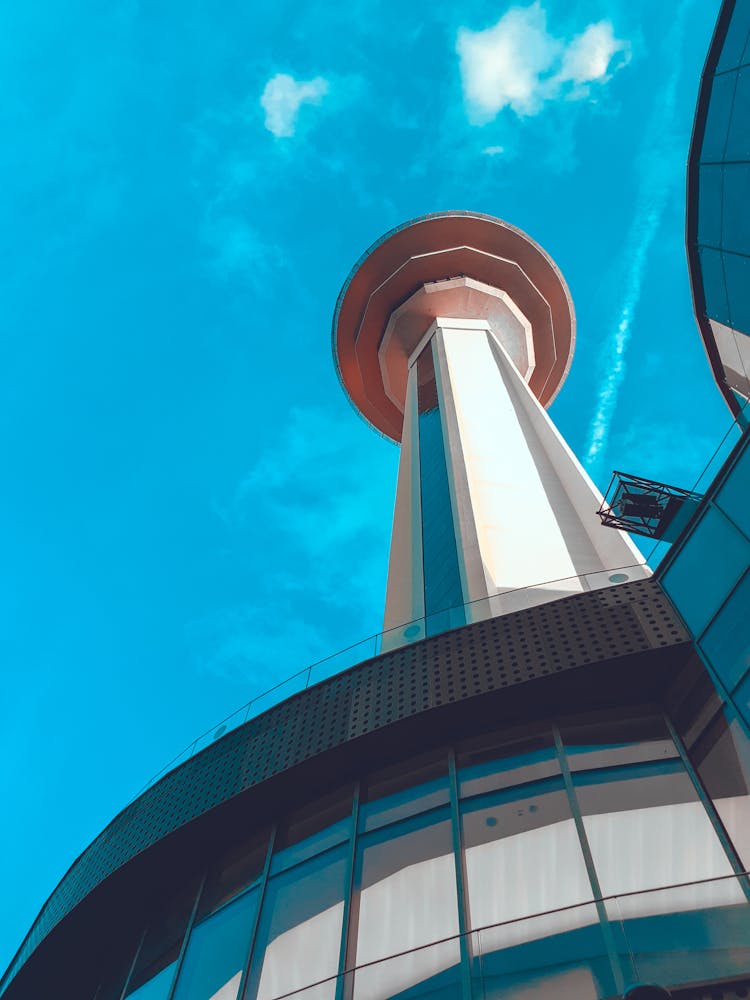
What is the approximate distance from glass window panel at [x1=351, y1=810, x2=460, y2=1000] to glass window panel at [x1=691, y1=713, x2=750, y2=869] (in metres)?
3.23

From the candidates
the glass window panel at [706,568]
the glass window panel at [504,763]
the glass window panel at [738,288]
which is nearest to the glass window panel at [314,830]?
the glass window panel at [504,763]

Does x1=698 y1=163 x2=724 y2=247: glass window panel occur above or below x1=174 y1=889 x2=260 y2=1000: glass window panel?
above

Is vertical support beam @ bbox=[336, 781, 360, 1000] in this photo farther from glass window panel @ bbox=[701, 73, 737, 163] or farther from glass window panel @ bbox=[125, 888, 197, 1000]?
glass window panel @ bbox=[701, 73, 737, 163]

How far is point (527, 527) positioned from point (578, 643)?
968 cm

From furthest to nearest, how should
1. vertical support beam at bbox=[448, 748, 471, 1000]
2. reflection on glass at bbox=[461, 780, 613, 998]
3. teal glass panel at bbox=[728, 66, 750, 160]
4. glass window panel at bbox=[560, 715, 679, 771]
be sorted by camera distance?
teal glass panel at bbox=[728, 66, 750, 160] < glass window panel at bbox=[560, 715, 679, 771] < vertical support beam at bbox=[448, 748, 471, 1000] < reflection on glass at bbox=[461, 780, 613, 998]

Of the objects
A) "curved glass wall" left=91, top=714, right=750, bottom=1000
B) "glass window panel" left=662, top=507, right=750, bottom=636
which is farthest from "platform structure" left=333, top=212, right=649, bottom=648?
"curved glass wall" left=91, top=714, right=750, bottom=1000

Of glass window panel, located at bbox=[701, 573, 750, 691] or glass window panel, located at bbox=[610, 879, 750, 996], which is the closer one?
glass window panel, located at bbox=[610, 879, 750, 996]

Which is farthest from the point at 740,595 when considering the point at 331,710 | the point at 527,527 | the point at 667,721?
the point at 527,527

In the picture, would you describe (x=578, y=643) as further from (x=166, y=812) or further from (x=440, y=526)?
(x=440, y=526)

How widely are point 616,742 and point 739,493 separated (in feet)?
12.0

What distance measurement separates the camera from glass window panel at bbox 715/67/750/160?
1364cm

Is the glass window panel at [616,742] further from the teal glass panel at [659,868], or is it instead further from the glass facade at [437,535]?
the glass facade at [437,535]

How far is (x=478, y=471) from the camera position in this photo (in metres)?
24.3

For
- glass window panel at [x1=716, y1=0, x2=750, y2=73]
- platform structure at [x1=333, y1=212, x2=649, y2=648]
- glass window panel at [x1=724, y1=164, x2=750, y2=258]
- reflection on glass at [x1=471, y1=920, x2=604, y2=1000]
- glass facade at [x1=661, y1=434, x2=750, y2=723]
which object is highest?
platform structure at [x1=333, y1=212, x2=649, y2=648]
